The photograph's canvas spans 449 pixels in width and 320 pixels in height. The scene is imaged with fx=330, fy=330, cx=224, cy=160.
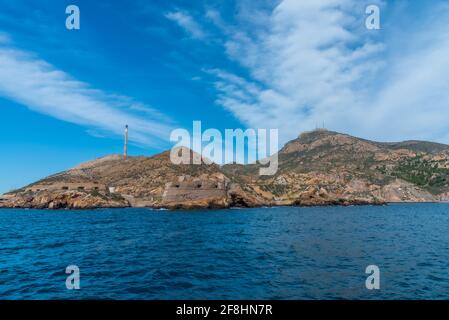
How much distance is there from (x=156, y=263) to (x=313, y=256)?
49.5 ft

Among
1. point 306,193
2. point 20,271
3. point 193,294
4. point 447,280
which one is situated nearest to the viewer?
point 193,294

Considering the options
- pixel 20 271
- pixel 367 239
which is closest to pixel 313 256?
pixel 367 239

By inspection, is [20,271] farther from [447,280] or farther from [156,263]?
[447,280]

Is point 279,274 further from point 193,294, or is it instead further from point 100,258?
point 100,258

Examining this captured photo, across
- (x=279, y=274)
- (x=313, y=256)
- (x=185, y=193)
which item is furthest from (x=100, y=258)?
(x=185, y=193)

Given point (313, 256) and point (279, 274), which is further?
point (313, 256)

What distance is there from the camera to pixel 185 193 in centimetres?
12838

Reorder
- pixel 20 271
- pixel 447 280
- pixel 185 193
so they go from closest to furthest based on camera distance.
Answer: pixel 447 280 < pixel 20 271 < pixel 185 193

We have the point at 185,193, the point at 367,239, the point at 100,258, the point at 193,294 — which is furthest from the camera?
the point at 185,193

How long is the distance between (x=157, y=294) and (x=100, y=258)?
13.9m

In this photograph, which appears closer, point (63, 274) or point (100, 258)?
point (63, 274)

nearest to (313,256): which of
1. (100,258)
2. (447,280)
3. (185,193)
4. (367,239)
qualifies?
(447,280)

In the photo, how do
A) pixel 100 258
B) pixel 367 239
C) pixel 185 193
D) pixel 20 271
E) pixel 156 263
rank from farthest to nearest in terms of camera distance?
pixel 185 193 → pixel 367 239 → pixel 100 258 → pixel 156 263 → pixel 20 271

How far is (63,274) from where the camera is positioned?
25.4 m
